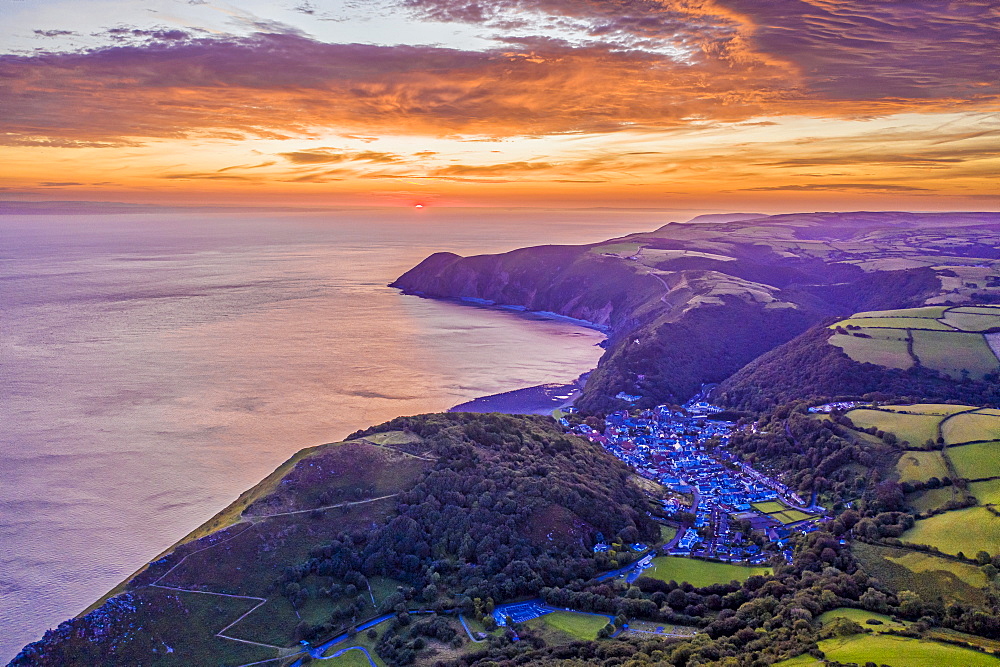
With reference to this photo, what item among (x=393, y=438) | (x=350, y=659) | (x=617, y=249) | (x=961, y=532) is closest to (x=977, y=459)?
(x=961, y=532)

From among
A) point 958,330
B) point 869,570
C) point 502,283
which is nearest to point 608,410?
point 869,570

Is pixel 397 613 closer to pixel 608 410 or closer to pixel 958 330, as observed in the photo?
pixel 608 410

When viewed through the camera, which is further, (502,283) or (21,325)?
(502,283)

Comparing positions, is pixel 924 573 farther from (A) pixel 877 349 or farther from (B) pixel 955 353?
(B) pixel 955 353

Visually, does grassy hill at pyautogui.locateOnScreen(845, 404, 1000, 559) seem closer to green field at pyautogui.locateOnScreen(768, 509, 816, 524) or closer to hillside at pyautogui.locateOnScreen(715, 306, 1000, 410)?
green field at pyautogui.locateOnScreen(768, 509, 816, 524)

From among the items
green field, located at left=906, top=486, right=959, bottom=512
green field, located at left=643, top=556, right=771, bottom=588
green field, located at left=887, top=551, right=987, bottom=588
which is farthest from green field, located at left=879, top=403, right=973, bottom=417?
green field, located at left=643, top=556, right=771, bottom=588
